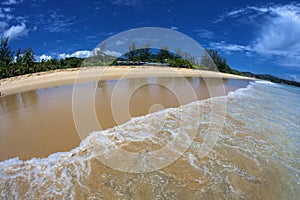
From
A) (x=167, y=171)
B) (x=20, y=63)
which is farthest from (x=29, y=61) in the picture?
(x=167, y=171)

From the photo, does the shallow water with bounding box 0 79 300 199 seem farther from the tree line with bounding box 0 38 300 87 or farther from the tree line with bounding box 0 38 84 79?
the tree line with bounding box 0 38 84 79

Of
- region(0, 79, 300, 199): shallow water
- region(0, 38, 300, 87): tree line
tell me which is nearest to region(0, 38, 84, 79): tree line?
region(0, 38, 300, 87): tree line

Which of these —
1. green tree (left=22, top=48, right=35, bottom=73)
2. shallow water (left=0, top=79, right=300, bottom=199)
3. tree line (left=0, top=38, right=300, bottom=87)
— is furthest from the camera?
green tree (left=22, top=48, right=35, bottom=73)

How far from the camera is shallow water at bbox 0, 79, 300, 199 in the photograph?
1594 millimetres

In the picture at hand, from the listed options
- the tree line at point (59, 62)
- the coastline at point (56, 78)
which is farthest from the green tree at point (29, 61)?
the coastline at point (56, 78)

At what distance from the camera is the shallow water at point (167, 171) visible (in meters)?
1.59

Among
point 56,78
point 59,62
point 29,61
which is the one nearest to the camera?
point 56,78

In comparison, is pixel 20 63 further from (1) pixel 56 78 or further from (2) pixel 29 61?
(1) pixel 56 78

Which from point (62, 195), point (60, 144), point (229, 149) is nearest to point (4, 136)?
point (60, 144)

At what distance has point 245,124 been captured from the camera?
3.51 metres

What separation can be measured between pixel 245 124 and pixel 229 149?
1474 millimetres

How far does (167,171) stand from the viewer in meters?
1.92

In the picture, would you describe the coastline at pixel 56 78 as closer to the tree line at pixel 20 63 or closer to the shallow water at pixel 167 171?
the tree line at pixel 20 63

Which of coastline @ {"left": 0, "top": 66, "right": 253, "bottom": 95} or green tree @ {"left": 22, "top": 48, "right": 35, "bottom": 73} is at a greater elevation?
green tree @ {"left": 22, "top": 48, "right": 35, "bottom": 73}
